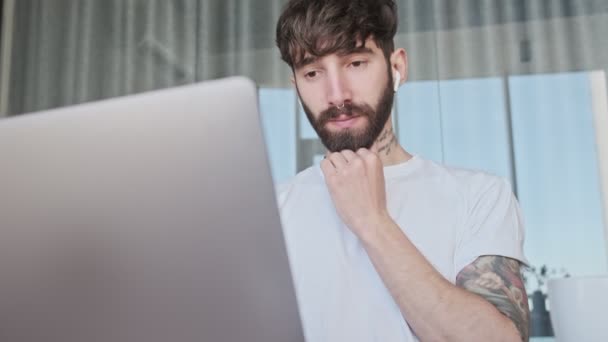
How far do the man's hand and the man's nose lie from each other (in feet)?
0.59

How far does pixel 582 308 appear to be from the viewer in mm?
1605

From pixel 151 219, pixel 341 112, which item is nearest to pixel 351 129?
pixel 341 112

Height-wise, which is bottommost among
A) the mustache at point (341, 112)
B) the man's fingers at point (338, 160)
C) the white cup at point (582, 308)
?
the white cup at point (582, 308)

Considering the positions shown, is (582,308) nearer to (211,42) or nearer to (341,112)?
(341,112)

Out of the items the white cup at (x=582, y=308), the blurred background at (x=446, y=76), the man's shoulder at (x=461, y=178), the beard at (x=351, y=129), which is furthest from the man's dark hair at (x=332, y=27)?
the blurred background at (x=446, y=76)

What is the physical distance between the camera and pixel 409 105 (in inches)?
96.5

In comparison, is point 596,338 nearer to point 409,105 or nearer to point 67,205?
point 409,105

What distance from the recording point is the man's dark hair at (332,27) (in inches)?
40.9

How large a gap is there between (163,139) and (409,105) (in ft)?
7.02

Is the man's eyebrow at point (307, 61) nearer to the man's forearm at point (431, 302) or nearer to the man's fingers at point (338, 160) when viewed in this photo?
the man's fingers at point (338, 160)

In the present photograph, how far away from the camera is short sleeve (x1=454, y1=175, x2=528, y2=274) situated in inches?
32.6

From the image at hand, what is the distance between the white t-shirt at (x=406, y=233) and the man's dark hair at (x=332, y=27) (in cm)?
24

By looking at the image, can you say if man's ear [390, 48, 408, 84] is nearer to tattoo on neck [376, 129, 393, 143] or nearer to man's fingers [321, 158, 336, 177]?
tattoo on neck [376, 129, 393, 143]

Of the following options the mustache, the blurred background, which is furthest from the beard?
the blurred background
